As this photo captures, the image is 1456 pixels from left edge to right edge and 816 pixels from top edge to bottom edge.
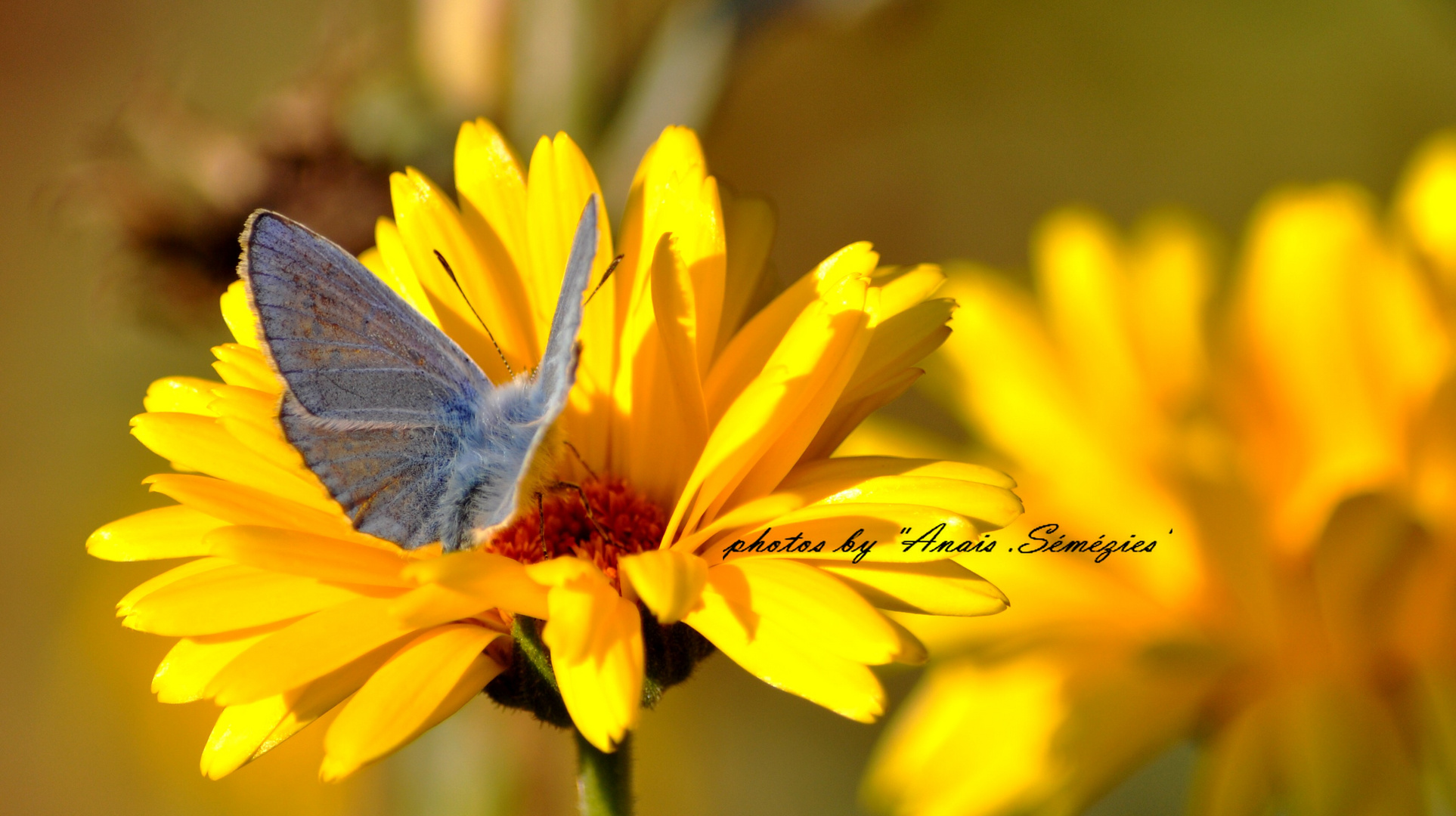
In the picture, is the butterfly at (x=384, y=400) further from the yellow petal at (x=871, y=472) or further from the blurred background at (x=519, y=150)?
the blurred background at (x=519, y=150)

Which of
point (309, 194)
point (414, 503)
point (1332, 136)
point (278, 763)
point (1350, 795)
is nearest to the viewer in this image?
point (414, 503)

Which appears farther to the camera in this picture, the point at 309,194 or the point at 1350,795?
the point at 309,194

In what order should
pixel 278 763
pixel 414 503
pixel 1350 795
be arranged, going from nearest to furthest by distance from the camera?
1. pixel 414 503
2. pixel 1350 795
3. pixel 278 763

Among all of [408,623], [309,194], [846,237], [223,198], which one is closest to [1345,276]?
[408,623]

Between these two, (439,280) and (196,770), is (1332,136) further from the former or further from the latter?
(196,770)

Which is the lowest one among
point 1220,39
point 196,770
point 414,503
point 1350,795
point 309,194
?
point 1350,795

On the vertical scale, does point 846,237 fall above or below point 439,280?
below

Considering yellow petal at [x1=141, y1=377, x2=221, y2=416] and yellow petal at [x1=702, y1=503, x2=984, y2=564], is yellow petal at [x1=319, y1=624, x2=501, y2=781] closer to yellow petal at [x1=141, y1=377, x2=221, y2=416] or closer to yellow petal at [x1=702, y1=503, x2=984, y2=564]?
yellow petal at [x1=702, y1=503, x2=984, y2=564]

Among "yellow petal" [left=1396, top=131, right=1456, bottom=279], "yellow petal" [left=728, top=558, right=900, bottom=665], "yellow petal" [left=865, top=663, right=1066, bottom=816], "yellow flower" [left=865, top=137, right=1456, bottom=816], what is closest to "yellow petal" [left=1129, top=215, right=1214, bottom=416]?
"yellow flower" [left=865, top=137, right=1456, bottom=816]
